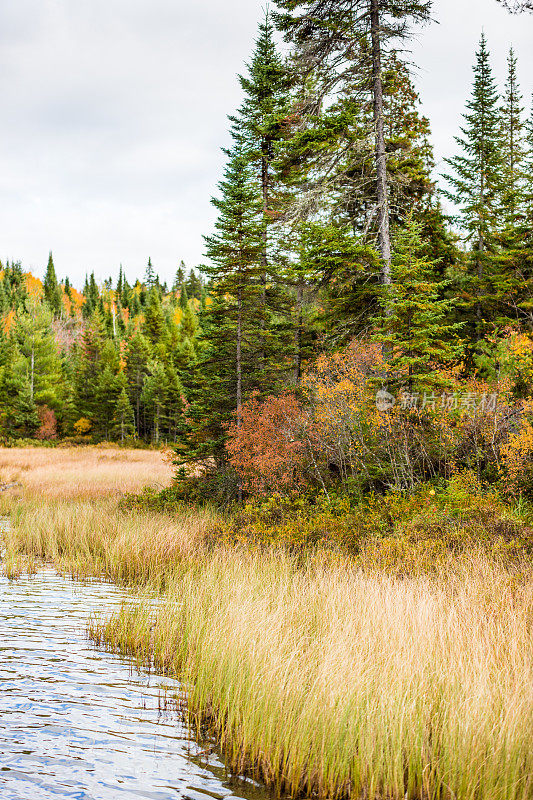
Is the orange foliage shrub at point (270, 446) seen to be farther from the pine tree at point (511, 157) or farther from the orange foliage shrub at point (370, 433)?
the pine tree at point (511, 157)

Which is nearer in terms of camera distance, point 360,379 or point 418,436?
point 418,436

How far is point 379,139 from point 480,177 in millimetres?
11894

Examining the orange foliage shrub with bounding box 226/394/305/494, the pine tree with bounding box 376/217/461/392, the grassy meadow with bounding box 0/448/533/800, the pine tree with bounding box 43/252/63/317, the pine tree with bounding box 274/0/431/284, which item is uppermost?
the pine tree with bounding box 43/252/63/317

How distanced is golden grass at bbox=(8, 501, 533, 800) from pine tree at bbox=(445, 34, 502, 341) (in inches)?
711

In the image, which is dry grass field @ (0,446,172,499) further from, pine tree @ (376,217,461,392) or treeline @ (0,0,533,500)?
pine tree @ (376,217,461,392)

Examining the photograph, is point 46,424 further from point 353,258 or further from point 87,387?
point 353,258

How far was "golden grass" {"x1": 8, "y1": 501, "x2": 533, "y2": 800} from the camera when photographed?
125 inches

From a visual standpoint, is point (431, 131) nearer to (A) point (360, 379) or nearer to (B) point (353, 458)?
(A) point (360, 379)

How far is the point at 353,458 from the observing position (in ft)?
39.9

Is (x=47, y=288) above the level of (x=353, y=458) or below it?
above

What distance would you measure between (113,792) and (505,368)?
35.8 feet

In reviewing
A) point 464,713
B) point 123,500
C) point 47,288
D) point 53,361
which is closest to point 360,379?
point 123,500

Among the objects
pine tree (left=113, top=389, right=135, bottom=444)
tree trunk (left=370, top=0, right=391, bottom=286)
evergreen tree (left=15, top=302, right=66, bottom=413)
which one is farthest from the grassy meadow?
evergreen tree (left=15, top=302, right=66, bottom=413)

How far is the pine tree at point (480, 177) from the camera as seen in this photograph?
73.3ft
